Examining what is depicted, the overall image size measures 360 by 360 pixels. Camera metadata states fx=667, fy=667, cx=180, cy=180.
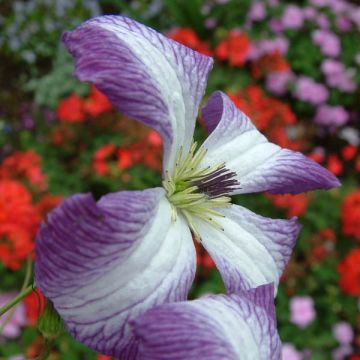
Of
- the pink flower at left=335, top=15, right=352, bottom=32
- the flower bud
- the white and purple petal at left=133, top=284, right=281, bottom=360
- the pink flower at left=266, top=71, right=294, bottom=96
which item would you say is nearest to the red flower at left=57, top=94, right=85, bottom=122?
the pink flower at left=266, top=71, right=294, bottom=96

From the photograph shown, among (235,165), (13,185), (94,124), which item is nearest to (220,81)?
(94,124)

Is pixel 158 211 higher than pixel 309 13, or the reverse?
pixel 158 211

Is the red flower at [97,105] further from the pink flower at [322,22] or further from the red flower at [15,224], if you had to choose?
the pink flower at [322,22]

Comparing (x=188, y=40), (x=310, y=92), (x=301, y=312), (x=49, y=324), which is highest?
(x=49, y=324)

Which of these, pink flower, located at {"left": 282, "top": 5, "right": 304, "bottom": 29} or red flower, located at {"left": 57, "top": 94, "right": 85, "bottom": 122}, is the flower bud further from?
pink flower, located at {"left": 282, "top": 5, "right": 304, "bottom": 29}

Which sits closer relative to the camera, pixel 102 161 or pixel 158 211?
pixel 158 211

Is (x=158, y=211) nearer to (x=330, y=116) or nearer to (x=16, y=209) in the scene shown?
(x=16, y=209)

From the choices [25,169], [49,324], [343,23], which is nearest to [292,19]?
[343,23]

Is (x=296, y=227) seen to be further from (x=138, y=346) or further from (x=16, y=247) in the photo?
(x=16, y=247)

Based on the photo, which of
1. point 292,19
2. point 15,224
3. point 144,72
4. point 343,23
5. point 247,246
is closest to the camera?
point 144,72
